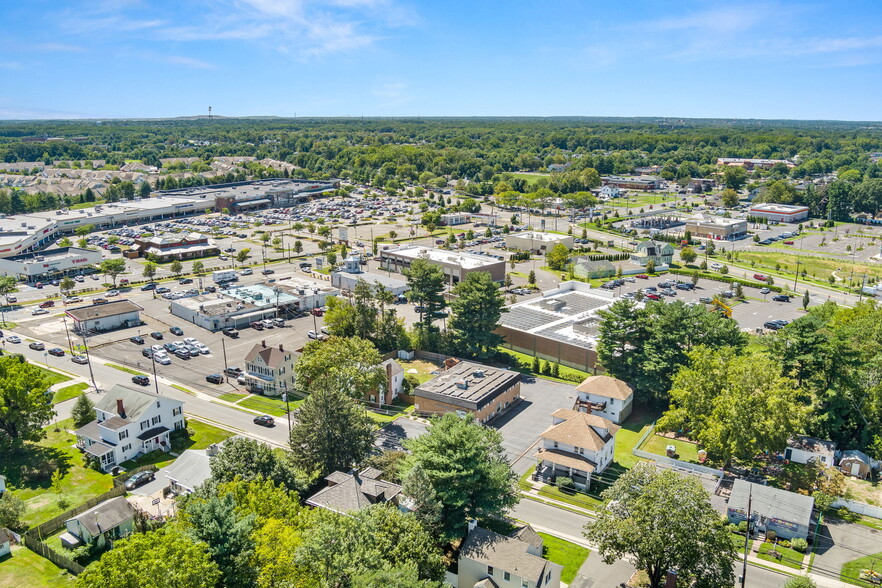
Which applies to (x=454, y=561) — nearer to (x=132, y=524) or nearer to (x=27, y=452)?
(x=132, y=524)

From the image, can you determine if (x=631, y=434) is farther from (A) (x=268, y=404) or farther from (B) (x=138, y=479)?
(B) (x=138, y=479)

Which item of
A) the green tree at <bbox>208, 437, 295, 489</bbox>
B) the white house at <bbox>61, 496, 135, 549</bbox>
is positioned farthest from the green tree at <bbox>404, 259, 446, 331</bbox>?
the white house at <bbox>61, 496, 135, 549</bbox>

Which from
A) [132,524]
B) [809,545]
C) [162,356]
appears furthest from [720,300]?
[132,524]

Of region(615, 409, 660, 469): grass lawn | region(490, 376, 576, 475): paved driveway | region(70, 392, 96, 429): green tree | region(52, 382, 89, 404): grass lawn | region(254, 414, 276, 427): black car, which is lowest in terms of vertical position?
region(615, 409, 660, 469): grass lawn

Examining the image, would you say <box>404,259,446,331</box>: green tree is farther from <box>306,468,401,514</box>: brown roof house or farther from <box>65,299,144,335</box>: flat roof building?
<box>65,299,144,335</box>: flat roof building

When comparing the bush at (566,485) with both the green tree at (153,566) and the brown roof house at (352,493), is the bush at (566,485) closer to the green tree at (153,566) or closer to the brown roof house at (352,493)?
the brown roof house at (352,493)

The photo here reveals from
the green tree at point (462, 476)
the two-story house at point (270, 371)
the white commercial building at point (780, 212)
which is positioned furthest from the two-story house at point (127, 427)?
the white commercial building at point (780, 212)

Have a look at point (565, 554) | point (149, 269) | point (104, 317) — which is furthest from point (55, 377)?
point (565, 554)
